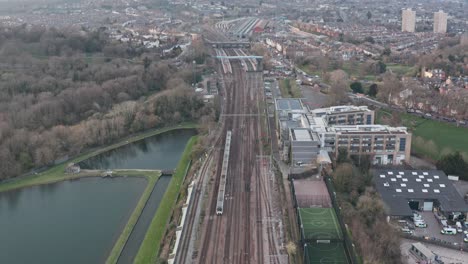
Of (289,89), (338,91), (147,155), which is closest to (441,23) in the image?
(289,89)

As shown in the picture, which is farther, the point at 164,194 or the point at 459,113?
the point at 459,113

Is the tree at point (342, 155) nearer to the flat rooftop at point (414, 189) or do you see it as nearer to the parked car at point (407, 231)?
the flat rooftop at point (414, 189)

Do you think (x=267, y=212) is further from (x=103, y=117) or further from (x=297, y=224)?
(x=103, y=117)

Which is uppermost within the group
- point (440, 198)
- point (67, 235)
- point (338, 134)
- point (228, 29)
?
point (228, 29)

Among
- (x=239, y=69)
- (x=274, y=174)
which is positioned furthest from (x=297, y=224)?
(x=239, y=69)

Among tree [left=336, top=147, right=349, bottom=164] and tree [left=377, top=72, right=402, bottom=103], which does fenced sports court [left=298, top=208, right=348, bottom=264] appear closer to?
tree [left=336, top=147, right=349, bottom=164]

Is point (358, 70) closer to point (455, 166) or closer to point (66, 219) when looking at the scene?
point (455, 166)
